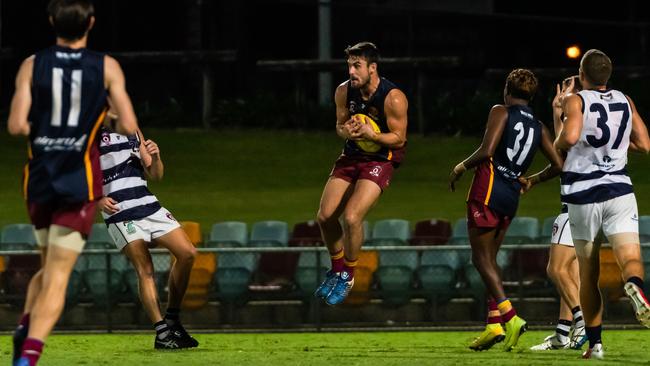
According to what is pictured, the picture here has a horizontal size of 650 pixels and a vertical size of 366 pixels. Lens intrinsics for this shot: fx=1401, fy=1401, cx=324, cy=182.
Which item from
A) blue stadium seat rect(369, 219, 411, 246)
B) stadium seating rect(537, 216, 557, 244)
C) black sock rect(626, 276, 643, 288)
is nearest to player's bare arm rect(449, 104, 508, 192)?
black sock rect(626, 276, 643, 288)

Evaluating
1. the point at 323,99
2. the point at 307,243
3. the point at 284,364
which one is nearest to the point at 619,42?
the point at 323,99

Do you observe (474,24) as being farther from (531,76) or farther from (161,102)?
(531,76)

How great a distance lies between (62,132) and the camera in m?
7.12

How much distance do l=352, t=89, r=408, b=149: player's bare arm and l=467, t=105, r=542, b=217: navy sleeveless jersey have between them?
64cm

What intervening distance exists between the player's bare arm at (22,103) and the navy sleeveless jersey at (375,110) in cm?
362

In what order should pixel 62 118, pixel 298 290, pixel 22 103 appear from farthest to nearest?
1. pixel 298 290
2. pixel 62 118
3. pixel 22 103

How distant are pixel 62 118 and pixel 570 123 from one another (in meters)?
3.27

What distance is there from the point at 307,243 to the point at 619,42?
466 inches

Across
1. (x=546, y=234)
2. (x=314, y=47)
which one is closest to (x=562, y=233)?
(x=546, y=234)

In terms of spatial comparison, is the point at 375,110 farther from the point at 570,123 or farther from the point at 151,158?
the point at 570,123

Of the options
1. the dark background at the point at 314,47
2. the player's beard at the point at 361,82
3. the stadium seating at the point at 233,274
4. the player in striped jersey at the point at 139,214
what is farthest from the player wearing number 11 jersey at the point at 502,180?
the dark background at the point at 314,47

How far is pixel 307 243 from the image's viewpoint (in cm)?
1644

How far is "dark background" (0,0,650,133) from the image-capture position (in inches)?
1025

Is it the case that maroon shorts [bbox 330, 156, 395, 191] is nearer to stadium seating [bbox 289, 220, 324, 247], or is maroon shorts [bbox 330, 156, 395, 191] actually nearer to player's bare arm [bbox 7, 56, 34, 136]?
player's bare arm [bbox 7, 56, 34, 136]
